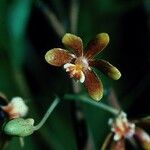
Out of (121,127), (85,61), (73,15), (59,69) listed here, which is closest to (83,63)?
(85,61)

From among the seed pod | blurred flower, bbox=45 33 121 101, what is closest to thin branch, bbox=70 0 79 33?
blurred flower, bbox=45 33 121 101

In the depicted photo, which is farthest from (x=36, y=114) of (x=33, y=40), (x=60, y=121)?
(x=33, y=40)

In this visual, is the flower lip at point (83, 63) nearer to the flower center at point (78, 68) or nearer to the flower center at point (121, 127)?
the flower center at point (78, 68)

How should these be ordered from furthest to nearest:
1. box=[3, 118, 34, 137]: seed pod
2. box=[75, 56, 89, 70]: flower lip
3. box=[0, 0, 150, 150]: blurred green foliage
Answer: box=[0, 0, 150, 150]: blurred green foliage < box=[75, 56, 89, 70]: flower lip < box=[3, 118, 34, 137]: seed pod

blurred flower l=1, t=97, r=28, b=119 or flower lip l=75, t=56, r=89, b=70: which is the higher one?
flower lip l=75, t=56, r=89, b=70

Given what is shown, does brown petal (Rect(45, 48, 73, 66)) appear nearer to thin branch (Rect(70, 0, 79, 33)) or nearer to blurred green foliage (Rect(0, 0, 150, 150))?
thin branch (Rect(70, 0, 79, 33))

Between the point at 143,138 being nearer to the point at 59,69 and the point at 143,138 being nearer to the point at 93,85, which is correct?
the point at 93,85
